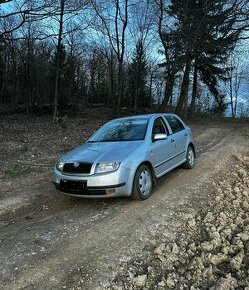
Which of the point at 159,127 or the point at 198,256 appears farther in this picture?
the point at 159,127

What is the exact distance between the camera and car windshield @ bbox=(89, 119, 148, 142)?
8.14m

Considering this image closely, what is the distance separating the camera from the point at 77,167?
278 inches

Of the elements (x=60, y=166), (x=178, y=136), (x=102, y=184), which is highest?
(x=178, y=136)

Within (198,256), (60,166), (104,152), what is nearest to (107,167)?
(104,152)

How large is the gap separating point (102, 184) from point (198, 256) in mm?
2146

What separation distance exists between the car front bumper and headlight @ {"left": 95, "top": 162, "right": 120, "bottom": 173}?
0.27 feet

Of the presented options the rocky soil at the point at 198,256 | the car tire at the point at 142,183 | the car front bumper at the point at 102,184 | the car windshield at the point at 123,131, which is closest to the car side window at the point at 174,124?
the car windshield at the point at 123,131

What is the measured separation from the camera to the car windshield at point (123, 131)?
8.14m

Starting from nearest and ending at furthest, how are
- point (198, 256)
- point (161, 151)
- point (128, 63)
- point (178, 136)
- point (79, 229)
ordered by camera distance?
point (198, 256) < point (79, 229) < point (161, 151) < point (178, 136) < point (128, 63)

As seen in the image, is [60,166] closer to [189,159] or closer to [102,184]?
[102,184]

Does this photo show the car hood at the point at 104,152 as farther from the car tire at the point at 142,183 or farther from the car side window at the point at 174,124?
the car side window at the point at 174,124

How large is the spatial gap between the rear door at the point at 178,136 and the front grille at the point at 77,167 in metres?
2.72

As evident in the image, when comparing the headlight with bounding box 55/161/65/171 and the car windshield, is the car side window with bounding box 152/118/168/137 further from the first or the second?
the headlight with bounding box 55/161/65/171

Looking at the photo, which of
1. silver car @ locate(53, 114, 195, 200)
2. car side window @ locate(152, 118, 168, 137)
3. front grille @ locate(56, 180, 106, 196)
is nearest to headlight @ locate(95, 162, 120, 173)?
silver car @ locate(53, 114, 195, 200)
